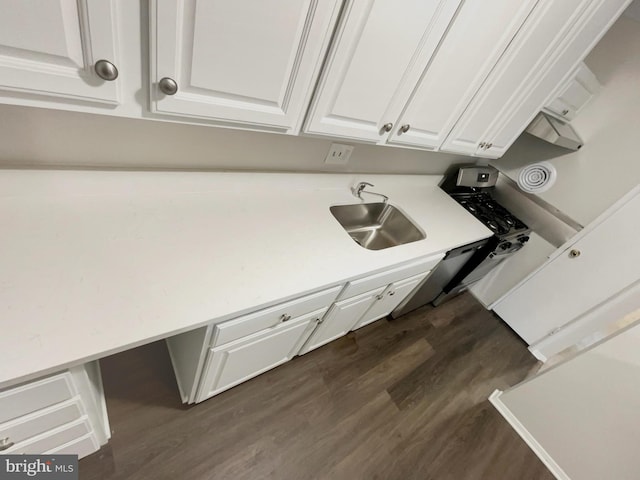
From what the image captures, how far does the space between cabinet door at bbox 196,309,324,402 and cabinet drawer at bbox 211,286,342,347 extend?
5 centimetres

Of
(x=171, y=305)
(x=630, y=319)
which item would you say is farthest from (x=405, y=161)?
(x=630, y=319)

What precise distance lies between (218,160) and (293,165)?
369 millimetres

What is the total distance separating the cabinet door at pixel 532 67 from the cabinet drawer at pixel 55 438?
1854mm

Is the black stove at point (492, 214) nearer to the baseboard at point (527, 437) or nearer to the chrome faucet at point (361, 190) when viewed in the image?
the chrome faucet at point (361, 190)

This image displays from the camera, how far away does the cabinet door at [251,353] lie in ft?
3.36

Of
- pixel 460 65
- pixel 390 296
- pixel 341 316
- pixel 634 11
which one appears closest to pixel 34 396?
pixel 341 316

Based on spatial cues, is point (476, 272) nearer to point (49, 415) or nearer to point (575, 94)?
point (575, 94)

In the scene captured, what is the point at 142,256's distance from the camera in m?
0.81

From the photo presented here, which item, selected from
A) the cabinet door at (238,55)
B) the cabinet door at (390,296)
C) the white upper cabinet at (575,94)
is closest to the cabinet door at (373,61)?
the cabinet door at (238,55)

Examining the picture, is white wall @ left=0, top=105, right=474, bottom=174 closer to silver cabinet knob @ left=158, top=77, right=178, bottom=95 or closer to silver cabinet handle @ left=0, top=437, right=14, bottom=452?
silver cabinet knob @ left=158, top=77, right=178, bottom=95

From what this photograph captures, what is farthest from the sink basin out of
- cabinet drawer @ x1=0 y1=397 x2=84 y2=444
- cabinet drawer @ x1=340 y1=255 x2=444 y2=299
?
cabinet drawer @ x1=0 y1=397 x2=84 y2=444

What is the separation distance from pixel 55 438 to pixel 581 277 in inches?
120

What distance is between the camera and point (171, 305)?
73 centimetres

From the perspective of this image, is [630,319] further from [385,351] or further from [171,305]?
[171,305]
